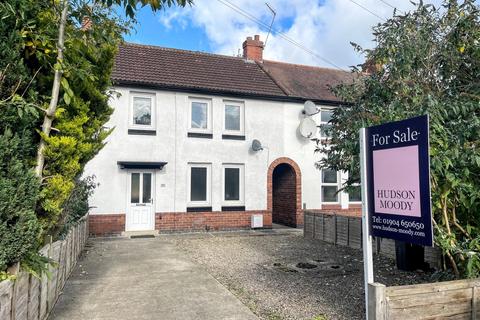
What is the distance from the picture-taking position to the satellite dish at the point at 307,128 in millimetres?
15078

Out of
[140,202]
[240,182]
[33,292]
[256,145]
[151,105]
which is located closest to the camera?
[33,292]

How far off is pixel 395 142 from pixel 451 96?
2171mm

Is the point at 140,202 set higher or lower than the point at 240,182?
lower

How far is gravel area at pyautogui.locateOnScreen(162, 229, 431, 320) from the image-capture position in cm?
549

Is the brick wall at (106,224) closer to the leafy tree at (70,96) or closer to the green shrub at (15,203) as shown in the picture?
the leafy tree at (70,96)

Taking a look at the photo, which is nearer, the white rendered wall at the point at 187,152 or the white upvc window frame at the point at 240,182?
the white rendered wall at the point at 187,152

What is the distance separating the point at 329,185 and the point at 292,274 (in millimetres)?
9153

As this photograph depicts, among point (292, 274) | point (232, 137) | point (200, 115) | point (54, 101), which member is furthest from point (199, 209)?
point (54, 101)

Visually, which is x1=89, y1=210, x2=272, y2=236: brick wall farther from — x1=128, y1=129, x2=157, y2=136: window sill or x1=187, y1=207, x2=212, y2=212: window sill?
x1=128, y1=129, x2=157, y2=136: window sill

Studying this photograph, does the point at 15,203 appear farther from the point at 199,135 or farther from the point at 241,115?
the point at 241,115

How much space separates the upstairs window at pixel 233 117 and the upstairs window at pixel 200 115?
676 millimetres

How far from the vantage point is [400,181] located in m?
3.63

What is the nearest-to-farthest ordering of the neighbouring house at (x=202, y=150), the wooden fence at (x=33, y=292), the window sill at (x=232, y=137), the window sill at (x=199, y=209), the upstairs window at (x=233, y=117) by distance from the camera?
the wooden fence at (x=33, y=292) → the neighbouring house at (x=202, y=150) → the window sill at (x=199, y=209) → the window sill at (x=232, y=137) → the upstairs window at (x=233, y=117)

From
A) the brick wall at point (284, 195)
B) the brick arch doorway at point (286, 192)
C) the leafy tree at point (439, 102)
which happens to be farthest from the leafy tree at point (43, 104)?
the brick wall at point (284, 195)
